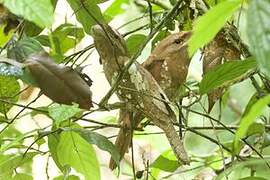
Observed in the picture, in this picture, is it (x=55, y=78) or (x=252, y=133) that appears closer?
(x=55, y=78)

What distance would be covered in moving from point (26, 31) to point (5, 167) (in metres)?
0.21

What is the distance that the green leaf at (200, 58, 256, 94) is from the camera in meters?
0.61

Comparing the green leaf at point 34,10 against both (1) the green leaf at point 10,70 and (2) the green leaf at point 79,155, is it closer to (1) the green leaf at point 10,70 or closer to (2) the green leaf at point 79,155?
(1) the green leaf at point 10,70

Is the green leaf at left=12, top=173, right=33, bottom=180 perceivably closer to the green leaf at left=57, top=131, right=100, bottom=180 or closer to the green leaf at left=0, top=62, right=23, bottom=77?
the green leaf at left=57, top=131, right=100, bottom=180

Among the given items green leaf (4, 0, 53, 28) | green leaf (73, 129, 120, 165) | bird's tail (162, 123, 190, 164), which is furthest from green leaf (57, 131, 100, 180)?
green leaf (4, 0, 53, 28)

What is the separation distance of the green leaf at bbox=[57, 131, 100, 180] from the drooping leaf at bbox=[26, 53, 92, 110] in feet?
0.29

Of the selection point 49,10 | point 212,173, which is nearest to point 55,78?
point 49,10

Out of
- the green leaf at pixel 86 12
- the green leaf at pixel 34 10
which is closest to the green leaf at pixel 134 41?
the green leaf at pixel 86 12

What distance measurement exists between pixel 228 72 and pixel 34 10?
1.00 feet

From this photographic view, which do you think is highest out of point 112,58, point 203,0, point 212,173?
point 203,0

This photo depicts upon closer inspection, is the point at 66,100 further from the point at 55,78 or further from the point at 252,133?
the point at 252,133

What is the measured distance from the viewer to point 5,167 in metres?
0.84

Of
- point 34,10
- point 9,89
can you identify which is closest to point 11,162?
point 9,89

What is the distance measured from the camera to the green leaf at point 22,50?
0.71 metres
